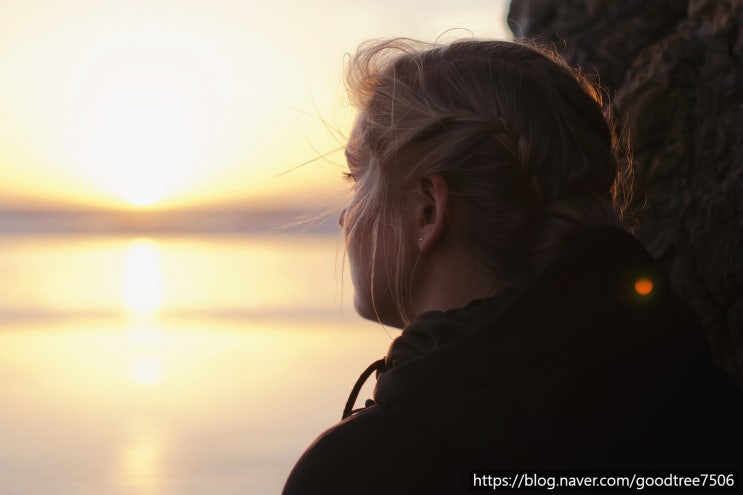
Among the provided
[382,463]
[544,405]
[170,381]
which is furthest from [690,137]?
[170,381]

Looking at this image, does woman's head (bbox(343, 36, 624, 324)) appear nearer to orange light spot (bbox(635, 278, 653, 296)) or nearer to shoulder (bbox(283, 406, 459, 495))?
orange light spot (bbox(635, 278, 653, 296))

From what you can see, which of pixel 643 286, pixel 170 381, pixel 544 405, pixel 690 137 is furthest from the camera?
pixel 170 381

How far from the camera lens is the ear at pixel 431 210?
153 cm

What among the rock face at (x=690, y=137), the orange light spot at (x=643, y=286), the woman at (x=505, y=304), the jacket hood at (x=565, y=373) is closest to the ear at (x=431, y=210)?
the woman at (x=505, y=304)

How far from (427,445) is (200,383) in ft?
16.6

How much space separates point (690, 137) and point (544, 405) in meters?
1.39

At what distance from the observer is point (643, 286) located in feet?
4.56

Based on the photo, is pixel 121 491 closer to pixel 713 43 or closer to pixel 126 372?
pixel 126 372

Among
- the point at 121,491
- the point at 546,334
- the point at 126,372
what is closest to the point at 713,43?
the point at 546,334

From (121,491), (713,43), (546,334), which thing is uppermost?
(713,43)

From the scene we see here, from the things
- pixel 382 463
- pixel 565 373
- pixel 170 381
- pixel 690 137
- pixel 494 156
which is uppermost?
pixel 494 156

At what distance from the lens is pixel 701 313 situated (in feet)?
7.90

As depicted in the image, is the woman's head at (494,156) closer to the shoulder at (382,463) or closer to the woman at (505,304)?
the woman at (505,304)

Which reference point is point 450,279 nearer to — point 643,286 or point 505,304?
point 505,304
